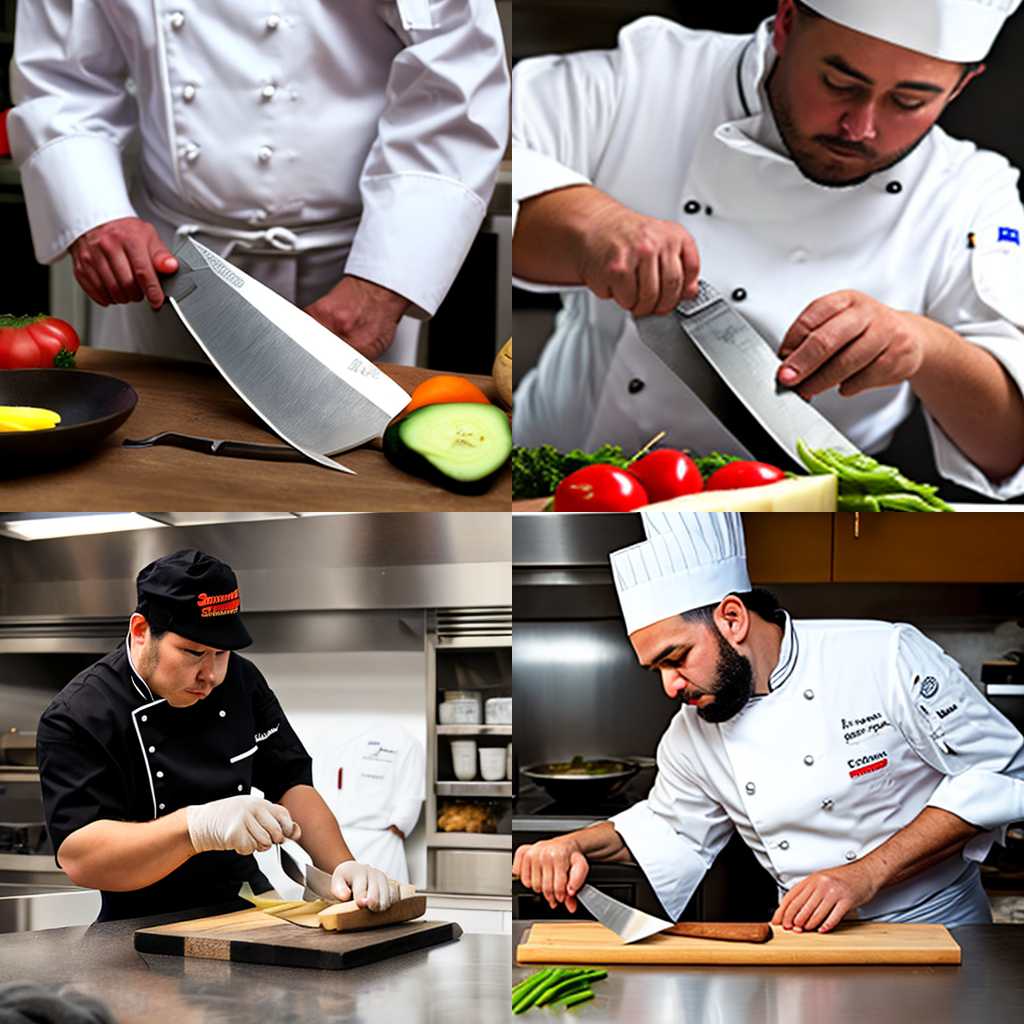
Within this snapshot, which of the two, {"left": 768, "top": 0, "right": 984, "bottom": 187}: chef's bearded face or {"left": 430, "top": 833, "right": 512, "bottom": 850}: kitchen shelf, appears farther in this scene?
{"left": 430, "top": 833, "right": 512, "bottom": 850}: kitchen shelf

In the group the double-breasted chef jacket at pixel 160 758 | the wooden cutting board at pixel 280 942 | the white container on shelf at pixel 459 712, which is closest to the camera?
the wooden cutting board at pixel 280 942

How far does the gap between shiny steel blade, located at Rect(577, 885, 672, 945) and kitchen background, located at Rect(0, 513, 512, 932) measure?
4.7 inches

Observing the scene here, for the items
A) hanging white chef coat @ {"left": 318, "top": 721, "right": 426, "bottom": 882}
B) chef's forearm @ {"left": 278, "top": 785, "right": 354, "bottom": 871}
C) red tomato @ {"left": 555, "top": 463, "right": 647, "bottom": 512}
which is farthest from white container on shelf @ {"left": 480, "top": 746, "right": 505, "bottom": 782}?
red tomato @ {"left": 555, "top": 463, "right": 647, "bottom": 512}

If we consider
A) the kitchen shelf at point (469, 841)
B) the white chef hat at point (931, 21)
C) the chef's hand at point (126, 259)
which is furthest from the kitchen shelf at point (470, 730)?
the white chef hat at point (931, 21)

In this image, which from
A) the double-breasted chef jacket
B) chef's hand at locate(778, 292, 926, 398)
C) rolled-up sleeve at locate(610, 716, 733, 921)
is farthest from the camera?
rolled-up sleeve at locate(610, 716, 733, 921)

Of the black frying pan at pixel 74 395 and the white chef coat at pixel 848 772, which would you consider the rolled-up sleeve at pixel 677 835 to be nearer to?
the white chef coat at pixel 848 772

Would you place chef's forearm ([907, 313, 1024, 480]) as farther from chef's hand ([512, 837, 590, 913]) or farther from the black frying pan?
the black frying pan

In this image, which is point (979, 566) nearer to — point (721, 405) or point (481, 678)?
point (721, 405)

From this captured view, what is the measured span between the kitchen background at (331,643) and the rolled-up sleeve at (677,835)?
0.21 meters

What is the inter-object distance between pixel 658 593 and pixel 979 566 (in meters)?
0.41

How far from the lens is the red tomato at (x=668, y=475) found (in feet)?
5.13

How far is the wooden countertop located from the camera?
102 cm

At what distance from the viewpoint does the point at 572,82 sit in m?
1.59

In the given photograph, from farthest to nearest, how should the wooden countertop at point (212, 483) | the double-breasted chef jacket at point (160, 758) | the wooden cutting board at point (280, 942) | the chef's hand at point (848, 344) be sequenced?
the chef's hand at point (848, 344) → the double-breasted chef jacket at point (160, 758) → the wooden cutting board at point (280, 942) → the wooden countertop at point (212, 483)
